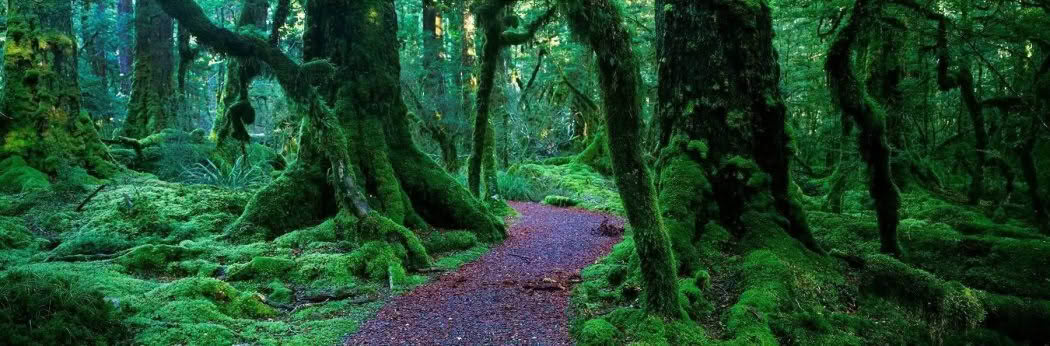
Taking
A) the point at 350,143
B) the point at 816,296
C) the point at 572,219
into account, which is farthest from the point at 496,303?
the point at 572,219

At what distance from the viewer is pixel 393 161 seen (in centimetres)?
970

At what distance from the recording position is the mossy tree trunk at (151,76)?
51.6 feet

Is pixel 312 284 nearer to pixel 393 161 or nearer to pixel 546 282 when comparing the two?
pixel 546 282

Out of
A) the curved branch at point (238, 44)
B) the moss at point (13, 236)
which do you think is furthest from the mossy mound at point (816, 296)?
the moss at point (13, 236)

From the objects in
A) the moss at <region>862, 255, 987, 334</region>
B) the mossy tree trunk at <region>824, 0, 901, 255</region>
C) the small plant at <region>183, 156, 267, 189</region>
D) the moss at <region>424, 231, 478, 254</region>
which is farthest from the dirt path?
the small plant at <region>183, 156, 267, 189</region>

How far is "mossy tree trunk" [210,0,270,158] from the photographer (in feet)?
28.6

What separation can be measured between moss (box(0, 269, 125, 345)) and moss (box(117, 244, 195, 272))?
7.34 feet

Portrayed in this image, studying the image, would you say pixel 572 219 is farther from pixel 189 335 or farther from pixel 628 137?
pixel 189 335

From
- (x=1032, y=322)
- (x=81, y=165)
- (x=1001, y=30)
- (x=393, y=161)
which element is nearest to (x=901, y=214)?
(x=1001, y=30)

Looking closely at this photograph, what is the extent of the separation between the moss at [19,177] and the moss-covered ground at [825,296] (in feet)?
34.1

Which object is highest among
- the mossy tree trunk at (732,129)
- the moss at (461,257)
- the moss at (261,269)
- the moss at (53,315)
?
the mossy tree trunk at (732,129)

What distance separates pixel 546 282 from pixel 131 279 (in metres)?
4.71

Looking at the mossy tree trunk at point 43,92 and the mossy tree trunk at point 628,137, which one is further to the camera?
the mossy tree trunk at point 43,92

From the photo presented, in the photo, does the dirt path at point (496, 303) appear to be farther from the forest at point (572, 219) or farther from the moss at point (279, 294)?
the moss at point (279, 294)
